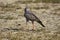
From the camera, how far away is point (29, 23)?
16.0 m

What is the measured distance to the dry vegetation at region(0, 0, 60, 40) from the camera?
1306 cm

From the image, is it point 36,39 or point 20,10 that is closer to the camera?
point 36,39

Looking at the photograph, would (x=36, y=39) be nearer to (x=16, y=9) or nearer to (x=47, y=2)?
(x=16, y=9)

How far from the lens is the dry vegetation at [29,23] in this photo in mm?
13062

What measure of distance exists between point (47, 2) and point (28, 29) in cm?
956

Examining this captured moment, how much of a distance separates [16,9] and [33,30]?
7.10 metres

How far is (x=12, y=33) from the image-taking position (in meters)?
13.6

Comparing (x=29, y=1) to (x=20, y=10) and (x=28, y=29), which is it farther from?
(x=28, y=29)

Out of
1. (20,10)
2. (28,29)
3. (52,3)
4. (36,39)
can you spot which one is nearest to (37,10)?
(20,10)

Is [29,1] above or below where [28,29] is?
below

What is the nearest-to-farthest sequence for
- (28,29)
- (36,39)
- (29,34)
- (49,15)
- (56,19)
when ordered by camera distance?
(36,39)
(29,34)
(28,29)
(56,19)
(49,15)

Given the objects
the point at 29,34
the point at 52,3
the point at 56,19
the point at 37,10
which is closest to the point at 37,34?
the point at 29,34

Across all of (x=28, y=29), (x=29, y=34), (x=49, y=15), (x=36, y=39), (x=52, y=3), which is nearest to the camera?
(x=36, y=39)

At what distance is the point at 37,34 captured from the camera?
530 inches
